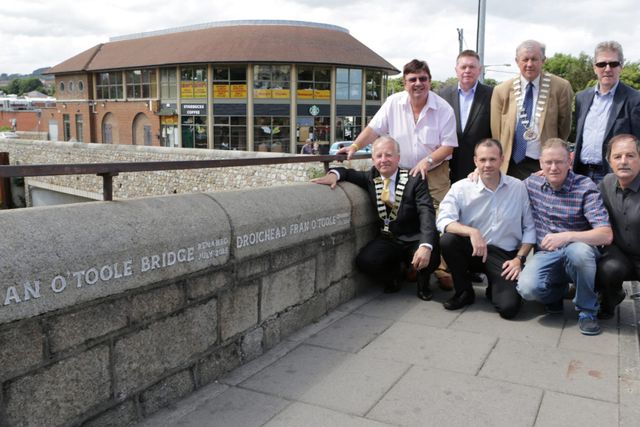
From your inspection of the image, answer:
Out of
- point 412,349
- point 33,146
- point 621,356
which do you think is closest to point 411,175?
point 412,349

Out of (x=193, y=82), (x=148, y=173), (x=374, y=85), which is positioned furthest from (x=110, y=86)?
(x=148, y=173)

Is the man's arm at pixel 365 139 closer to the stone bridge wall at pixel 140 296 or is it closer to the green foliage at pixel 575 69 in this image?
the stone bridge wall at pixel 140 296

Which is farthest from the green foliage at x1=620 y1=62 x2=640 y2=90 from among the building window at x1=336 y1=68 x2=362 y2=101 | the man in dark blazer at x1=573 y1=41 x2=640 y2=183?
the man in dark blazer at x1=573 y1=41 x2=640 y2=183

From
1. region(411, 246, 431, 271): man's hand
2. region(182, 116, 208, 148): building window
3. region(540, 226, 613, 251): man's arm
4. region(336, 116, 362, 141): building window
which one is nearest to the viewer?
region(540, 226, 613, 251): man's arm

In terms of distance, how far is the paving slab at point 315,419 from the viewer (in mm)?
2762

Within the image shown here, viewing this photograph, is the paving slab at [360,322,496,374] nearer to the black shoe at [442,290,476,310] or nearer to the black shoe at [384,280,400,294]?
the black shoe at [442,290,476,310]

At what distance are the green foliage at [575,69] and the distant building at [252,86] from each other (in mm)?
13477

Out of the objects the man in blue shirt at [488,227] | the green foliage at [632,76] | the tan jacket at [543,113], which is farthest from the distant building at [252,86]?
the man in blue shirt at [488,227]

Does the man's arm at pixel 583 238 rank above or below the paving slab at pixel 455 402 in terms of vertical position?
above

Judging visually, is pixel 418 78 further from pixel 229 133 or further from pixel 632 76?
pixel 632 76

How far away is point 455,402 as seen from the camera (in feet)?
9.80

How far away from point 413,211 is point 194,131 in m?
40.2

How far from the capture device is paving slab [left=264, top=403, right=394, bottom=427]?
9.06 feet

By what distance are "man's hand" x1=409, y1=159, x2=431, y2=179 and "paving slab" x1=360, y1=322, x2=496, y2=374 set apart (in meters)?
1.27
